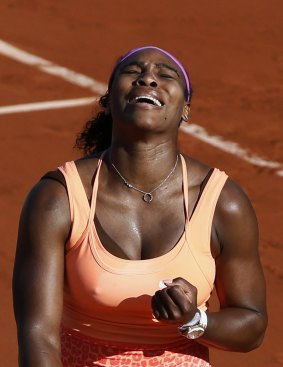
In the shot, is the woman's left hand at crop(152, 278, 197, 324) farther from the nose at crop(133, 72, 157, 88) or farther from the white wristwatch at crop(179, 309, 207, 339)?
the nose at crop(133, 72, 157, 88)

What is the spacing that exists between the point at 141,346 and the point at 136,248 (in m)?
0.36

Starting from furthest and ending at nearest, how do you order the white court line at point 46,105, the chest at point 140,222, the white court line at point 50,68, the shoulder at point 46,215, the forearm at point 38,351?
the white court line at point 50,68
the white court line at point 46,105
the chest at point 140,222
the shoulder at point 46,215
the forearm at point 38,351

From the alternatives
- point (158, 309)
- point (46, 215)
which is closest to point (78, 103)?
point (46, 215)

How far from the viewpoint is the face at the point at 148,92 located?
4.91 m

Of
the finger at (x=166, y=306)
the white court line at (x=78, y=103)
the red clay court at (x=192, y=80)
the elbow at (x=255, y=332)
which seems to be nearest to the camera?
the finger at (x=166, y=306)

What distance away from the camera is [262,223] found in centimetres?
995

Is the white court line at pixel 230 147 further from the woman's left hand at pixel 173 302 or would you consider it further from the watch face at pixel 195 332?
the woman's left hand at pixel 173 302

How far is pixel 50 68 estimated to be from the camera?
43.4 ft

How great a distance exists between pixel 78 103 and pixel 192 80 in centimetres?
127

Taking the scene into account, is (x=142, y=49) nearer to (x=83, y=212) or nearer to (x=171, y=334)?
(x=83, y=212)

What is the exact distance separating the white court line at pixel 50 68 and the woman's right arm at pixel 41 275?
780 centimetres

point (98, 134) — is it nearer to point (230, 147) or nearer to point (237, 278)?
point (237, 278)

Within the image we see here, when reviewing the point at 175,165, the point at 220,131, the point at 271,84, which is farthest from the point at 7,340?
the point at 271,84

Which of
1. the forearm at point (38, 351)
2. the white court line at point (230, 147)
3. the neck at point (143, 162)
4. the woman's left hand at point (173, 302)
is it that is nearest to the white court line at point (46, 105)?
the white court line at point (230, 147)
